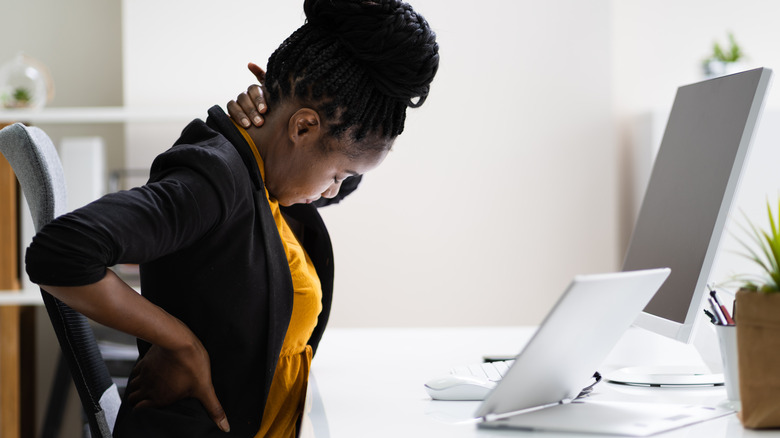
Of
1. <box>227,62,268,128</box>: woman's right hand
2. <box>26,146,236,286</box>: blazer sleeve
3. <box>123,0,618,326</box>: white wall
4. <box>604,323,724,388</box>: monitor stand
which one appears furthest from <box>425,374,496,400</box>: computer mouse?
<box>123,0,618,326</box>: white wall

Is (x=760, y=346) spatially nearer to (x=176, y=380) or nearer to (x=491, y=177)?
(x=176, y=380)

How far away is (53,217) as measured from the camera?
973 millimetres

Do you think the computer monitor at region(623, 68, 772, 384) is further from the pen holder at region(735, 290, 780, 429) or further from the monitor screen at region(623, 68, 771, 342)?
the pen holder at region(735, 290, 780, 429)

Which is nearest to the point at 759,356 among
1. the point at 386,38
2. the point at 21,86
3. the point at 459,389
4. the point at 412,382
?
the point at 459,389

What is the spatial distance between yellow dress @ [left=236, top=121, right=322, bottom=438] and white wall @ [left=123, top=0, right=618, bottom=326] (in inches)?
62.2

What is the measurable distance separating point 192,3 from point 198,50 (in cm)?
17

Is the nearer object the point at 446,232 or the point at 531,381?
the point at 531,381

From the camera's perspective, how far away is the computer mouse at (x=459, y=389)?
91 cm

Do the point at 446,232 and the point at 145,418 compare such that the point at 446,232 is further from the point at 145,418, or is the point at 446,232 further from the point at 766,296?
the point at 766,296

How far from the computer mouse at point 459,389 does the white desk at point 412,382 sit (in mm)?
12

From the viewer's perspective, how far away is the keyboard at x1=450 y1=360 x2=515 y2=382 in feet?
3.35

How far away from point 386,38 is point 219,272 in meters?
0.39

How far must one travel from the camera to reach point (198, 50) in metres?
2.67

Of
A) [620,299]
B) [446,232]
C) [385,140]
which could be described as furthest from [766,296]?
[446,232]
